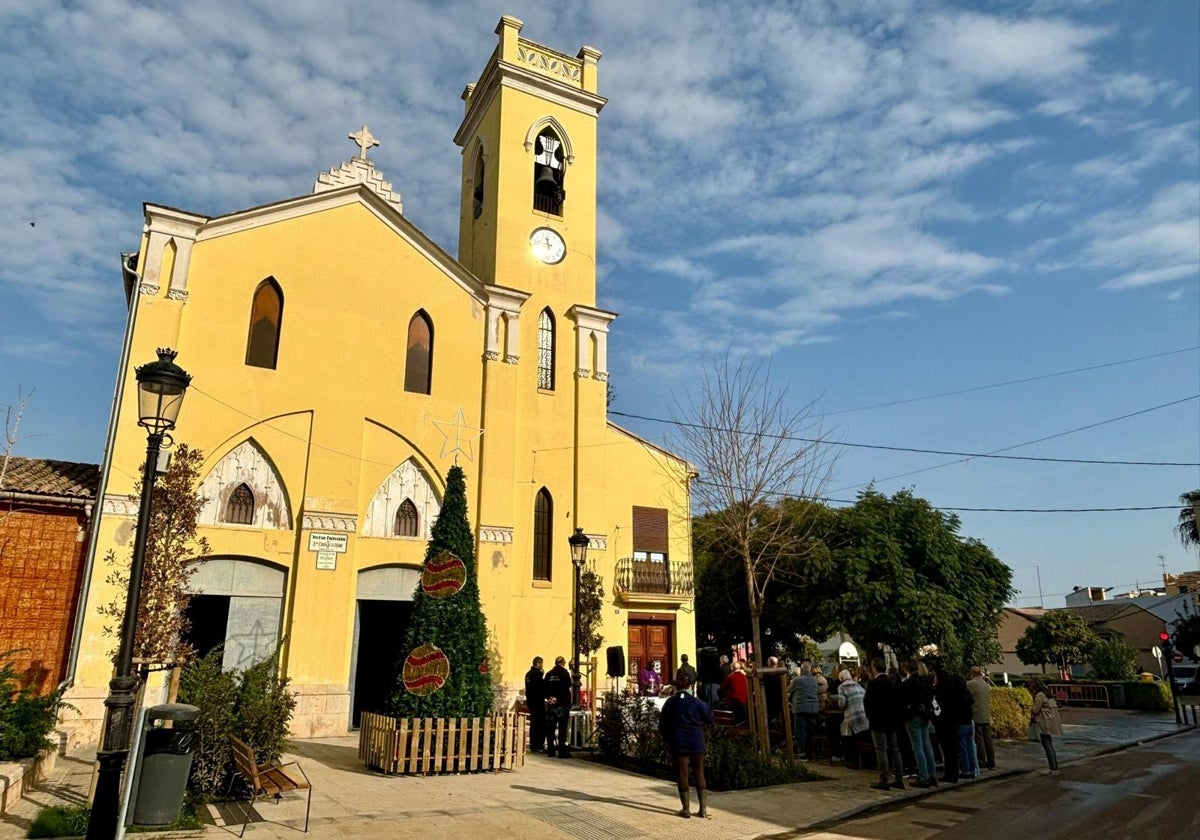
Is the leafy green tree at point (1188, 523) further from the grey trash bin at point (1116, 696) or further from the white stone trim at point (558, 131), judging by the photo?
the white stone trim at point (558, 131)

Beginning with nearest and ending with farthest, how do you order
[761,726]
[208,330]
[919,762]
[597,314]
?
[919,762]
[761,726]
[208,330]
[597,314]

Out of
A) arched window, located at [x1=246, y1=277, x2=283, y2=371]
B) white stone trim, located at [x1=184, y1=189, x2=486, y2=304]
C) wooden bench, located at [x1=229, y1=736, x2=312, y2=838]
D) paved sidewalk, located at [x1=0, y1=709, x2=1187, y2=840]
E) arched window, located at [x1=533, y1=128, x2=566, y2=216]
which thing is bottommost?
paved sidewalk, located at [x1=0, y1=709, x2=1187, y2=840]

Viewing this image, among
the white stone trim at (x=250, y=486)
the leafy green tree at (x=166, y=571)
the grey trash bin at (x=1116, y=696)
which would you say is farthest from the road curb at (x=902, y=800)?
the grey trash bin at (x=1116, y=696)

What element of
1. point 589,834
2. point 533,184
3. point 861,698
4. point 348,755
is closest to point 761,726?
point 861,698

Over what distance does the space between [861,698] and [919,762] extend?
164 centimetres

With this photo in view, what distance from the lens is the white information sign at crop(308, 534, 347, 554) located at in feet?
53.7

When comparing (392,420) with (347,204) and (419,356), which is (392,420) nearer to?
(419,356)

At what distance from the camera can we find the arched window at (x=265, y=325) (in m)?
17.0

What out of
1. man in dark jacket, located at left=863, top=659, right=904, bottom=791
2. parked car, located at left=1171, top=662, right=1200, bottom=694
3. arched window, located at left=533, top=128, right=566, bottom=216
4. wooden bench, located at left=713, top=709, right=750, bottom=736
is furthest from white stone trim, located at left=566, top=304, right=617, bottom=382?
parked car, located at left=1171, top=662, right=1200, bottom=694

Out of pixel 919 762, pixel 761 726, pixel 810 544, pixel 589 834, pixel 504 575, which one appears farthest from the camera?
pixel 810 544

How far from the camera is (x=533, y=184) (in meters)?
22.1

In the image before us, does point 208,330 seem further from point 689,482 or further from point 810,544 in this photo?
point 810,544

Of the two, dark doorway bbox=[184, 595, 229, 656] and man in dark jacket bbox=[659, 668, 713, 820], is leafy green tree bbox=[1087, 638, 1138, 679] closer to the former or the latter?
man in dark jacket bbox=[659, 668, 713, 820]

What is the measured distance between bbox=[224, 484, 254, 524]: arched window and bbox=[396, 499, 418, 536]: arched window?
10.1 ft
